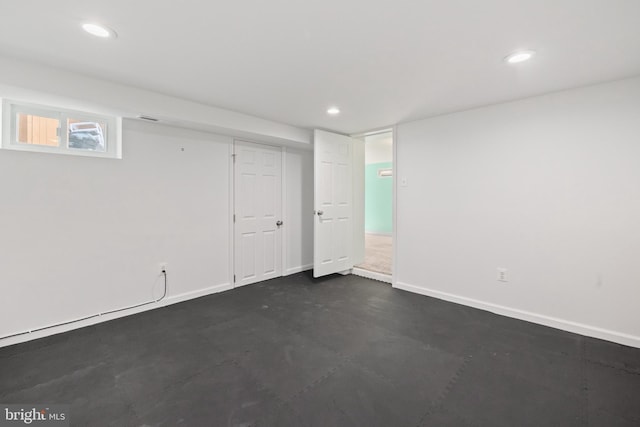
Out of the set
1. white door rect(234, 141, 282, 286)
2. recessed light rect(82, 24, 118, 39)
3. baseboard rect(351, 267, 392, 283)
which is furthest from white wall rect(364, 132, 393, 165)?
recessed light rect(82, 24, 118, 39)

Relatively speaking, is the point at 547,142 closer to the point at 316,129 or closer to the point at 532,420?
the point at 532,420

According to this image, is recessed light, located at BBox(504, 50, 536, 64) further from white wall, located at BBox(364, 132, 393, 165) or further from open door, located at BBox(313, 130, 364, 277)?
white wall, located at BBox(364, 132, 393, 165)

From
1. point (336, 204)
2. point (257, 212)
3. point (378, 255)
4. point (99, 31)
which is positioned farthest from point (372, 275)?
point (99, 31)

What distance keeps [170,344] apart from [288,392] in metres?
1.23

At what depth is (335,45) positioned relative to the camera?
1.84 metres

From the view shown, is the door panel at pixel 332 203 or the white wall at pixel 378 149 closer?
the door panel at pixel 332 203

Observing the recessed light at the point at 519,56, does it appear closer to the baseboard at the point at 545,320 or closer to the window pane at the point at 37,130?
the baseboard at the point at 545,320

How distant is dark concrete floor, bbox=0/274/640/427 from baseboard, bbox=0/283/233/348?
9cm

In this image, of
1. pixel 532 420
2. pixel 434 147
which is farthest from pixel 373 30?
pixel 532 420

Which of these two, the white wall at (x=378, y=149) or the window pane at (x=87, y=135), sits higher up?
the white wall at (x=378, y=149)

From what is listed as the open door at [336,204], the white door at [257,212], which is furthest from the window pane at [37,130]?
the open door at [336,204]

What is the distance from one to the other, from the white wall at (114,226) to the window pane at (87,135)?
153 millimetres

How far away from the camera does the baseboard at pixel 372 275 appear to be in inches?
162

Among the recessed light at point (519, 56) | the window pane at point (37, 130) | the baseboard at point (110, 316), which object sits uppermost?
the recessed light at point (519, 56)
